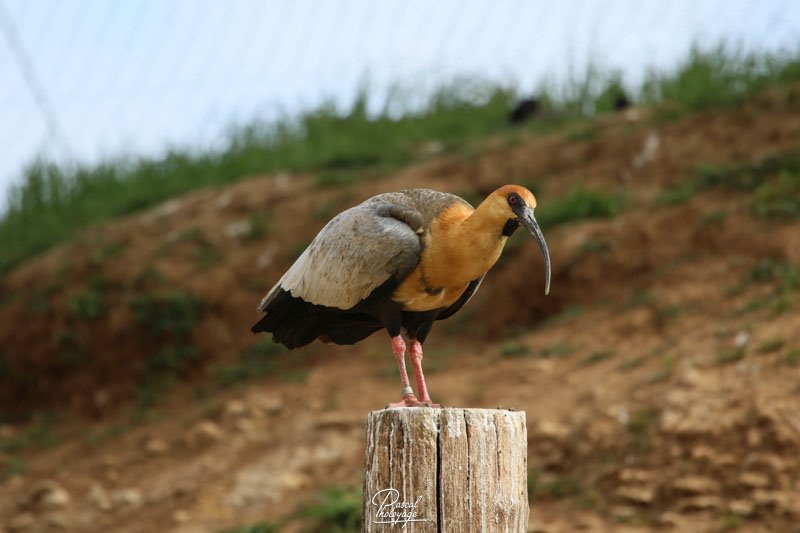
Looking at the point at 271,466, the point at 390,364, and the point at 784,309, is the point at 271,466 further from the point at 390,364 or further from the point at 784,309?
the point at 784,309

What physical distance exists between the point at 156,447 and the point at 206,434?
0.49 meters

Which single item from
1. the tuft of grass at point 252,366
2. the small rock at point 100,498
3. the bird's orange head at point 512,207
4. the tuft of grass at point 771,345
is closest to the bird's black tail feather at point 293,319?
the bird's orange head at point 512,207

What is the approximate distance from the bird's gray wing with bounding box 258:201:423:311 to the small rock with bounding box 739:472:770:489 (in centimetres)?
300

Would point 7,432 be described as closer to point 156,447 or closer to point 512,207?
point 156,447

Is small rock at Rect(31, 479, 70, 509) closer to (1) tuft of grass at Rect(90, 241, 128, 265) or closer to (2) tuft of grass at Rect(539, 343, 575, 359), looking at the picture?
(1) tuft of grass at Rect(90, 241, 128, 265)

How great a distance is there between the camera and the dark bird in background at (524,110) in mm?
11852

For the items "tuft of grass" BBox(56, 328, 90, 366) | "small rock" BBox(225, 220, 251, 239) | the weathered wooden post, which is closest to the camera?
the weathered wooden post

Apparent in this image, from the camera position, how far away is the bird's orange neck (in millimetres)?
3775

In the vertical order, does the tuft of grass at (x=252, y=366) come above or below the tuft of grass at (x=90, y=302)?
below

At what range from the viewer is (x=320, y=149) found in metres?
12.7

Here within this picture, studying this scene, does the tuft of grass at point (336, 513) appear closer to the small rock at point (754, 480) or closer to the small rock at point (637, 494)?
the small rock at point (637, 494)

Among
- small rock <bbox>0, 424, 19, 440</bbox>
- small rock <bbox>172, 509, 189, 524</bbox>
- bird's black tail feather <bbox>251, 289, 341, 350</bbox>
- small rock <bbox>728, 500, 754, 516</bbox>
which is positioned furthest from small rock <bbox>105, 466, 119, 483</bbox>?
small rock <bbox>728, 500, 754, 516</bbox>

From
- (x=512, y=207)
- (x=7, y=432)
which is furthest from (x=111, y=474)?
(x=512, y=207)

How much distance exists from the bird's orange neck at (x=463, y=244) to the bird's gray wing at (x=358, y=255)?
8 centimetres
